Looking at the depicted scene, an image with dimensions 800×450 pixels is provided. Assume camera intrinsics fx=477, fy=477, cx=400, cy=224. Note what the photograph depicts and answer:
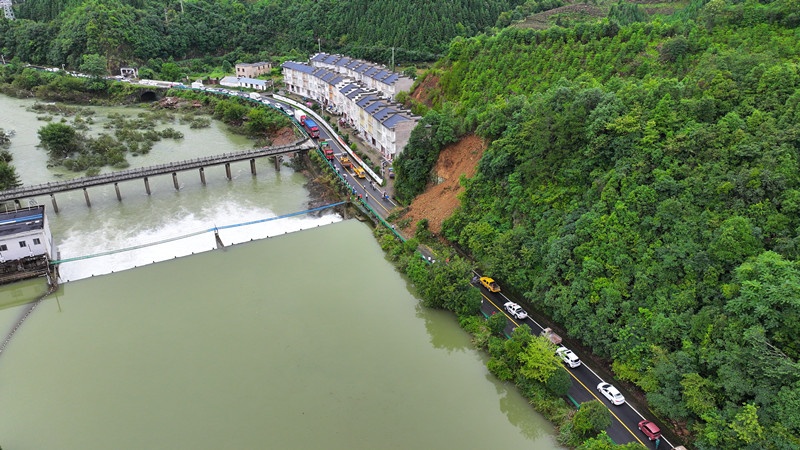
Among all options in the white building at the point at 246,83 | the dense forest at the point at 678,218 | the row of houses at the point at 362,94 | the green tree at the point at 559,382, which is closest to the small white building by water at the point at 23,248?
the dense forest at the point at 678,218

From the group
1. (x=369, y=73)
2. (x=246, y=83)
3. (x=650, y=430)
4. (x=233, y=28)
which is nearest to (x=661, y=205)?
(x=650, y=430)

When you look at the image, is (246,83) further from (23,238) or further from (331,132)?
(23,238)

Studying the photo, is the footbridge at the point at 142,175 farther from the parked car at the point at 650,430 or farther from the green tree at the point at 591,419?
the parked car at the point at 650,430

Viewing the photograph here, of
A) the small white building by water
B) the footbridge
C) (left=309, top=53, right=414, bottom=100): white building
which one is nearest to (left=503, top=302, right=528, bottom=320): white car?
the footbridge

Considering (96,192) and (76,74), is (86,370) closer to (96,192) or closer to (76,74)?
(96,192)

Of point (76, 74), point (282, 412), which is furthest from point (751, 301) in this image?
point (76, 74)

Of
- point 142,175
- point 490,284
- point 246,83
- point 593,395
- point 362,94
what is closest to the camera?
point 593,395

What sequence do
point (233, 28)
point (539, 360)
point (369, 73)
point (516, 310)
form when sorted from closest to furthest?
point (539, 360), point (516, 310), point (369, 73), point (233, 28)
